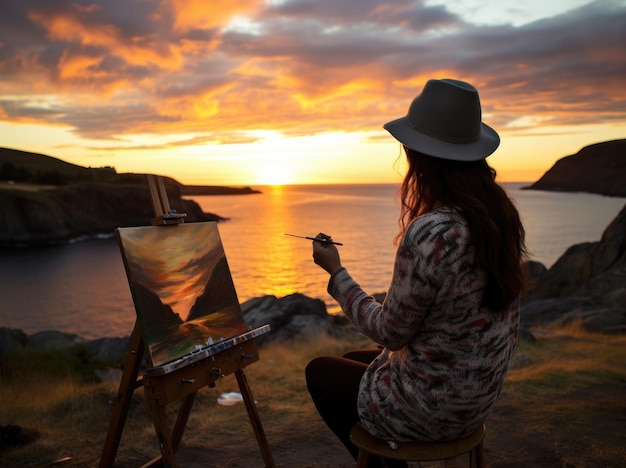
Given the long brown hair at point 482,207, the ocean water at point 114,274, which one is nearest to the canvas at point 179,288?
the long brown hair at point 482,207

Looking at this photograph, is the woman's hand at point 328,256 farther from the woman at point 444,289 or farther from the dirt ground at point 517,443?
the dirt ground at point 517,443

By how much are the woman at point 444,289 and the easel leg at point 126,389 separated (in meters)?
1.27

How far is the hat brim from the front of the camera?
6.75ft

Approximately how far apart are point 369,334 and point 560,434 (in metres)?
3.12

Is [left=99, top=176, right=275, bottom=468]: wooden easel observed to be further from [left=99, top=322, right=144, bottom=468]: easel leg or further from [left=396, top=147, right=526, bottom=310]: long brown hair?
[left=396, top=147, right=526, bottom=310]: long brown hair

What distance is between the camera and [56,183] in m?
51.4

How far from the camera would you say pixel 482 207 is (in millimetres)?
1965

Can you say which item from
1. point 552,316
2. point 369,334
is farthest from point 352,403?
point 552,316

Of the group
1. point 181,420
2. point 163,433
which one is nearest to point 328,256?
point 163,433

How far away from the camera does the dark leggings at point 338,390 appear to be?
8.04 feet

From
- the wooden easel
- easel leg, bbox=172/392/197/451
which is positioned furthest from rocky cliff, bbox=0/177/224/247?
the wooden easel

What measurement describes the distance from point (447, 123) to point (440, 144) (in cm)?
11

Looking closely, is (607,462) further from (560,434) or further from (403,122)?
(403,122)

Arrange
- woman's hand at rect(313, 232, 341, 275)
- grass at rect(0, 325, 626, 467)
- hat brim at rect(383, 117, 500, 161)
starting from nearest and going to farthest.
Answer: hat brim at rect(383, 117, 500, 161) → woman's hand at rect(313, 232, 341, 275) → grass at rect(0, 325, 626, 467)
